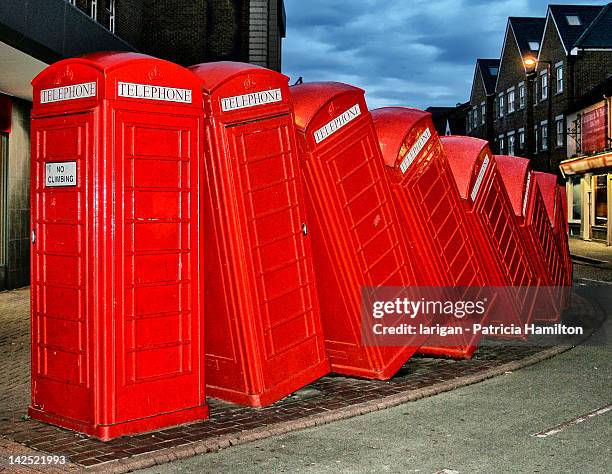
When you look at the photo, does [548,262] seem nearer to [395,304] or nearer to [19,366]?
[395,304]

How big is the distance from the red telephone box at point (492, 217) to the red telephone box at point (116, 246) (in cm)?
458

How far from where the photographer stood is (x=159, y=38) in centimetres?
2364

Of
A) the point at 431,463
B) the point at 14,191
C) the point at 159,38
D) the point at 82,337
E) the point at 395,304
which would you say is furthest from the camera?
Result: the point at 159,38

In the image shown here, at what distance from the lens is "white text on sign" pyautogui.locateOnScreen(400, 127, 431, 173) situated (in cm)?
776

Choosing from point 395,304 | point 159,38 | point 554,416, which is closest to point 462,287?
point 395,304

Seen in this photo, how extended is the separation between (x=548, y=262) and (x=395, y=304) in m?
5.55

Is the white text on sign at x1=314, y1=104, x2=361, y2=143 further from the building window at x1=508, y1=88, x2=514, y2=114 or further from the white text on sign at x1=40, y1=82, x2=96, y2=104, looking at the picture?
the building window at x1=508, y1=88, x2=514, y2=114

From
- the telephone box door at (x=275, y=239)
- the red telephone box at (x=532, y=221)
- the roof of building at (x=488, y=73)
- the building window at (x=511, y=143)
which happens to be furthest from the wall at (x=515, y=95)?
the telephone box door at (x=275, y=239)

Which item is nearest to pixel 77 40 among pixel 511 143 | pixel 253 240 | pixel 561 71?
pixel 253 240

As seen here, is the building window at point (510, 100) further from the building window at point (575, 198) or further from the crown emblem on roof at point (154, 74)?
the crown emblem on roof at point (154, 74)

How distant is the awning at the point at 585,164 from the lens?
100 feet

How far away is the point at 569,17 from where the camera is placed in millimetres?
40719

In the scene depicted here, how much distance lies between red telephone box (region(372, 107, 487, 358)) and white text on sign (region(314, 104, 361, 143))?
802mm

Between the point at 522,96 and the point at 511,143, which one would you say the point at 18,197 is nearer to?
the point at 522,96
